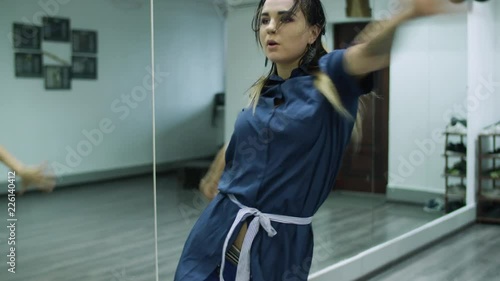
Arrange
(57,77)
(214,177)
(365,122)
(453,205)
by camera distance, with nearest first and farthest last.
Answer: (214,177) < (57,77) < (365,122) < (453,205)

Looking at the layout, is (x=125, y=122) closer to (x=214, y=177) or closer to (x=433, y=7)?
(x=214, y=177)

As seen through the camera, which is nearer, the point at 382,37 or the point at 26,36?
the point at 382,37

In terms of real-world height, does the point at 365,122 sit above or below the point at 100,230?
above

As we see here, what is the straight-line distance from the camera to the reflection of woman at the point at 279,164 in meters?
1.04

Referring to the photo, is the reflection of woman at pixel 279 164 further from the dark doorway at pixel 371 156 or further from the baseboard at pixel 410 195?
the baseboard at pixel 410 195

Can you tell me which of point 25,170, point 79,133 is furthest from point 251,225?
point 79,133

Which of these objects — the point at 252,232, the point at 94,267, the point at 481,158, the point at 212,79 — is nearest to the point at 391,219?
the point at 481,158

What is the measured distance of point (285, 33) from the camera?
1.10 meters

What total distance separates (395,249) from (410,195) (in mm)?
1077

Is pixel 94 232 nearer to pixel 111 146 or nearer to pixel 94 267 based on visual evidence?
pixel 94 267

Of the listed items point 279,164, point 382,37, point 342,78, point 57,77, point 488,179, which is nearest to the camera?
point 382,37

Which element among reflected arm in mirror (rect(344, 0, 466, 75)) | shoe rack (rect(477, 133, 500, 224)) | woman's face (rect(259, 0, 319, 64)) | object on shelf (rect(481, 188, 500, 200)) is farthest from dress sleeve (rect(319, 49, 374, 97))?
object on shelf (rect(481, 188, 500, 200))

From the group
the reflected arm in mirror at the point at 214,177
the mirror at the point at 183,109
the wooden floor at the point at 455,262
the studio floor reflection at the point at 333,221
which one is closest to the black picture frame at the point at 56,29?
the mirror at the point at 183,109

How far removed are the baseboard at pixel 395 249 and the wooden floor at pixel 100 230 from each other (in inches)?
33.7
